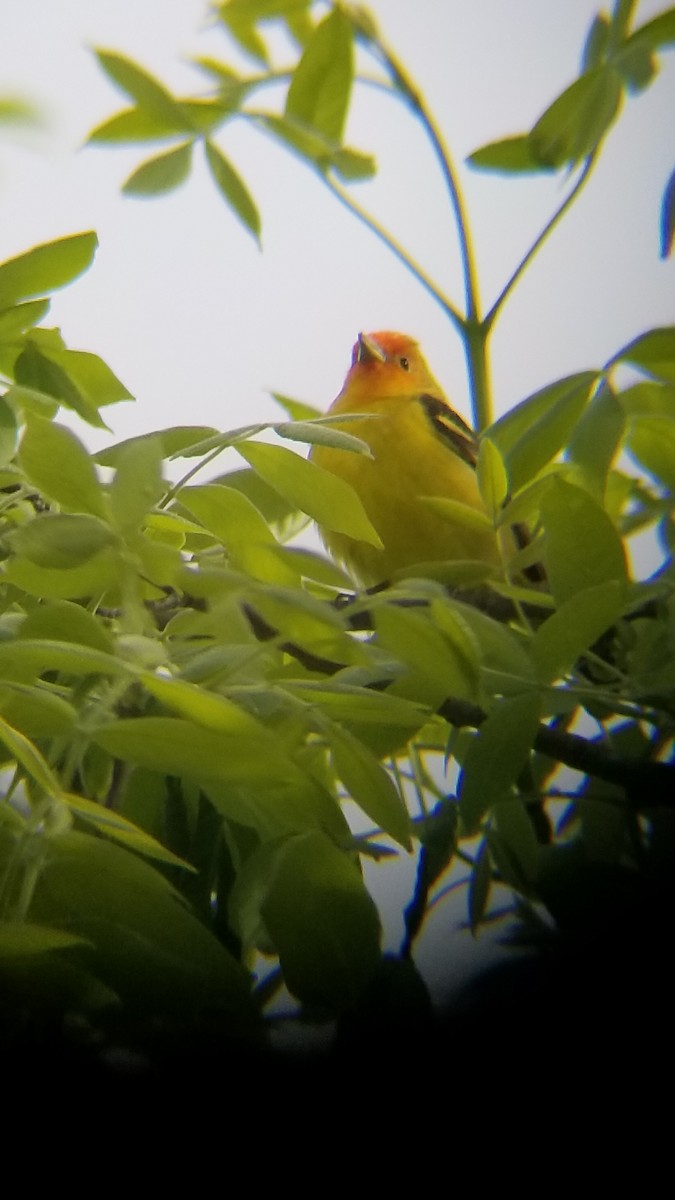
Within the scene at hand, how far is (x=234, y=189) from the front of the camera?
0.58 meters

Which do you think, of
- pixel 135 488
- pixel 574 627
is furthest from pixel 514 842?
pixel 135 488

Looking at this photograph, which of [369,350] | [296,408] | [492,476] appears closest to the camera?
[492,476]

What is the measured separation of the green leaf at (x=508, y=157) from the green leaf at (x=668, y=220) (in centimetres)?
13

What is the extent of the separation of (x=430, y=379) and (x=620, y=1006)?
0.81 m

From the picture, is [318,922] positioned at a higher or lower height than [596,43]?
lower

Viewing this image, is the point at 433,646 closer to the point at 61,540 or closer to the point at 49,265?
the point at 61,540

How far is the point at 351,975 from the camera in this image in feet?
1.16

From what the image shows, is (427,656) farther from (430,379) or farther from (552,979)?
(430,379)

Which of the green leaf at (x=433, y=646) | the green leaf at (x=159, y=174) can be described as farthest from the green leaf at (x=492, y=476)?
the green leaf at (x=159, y=174)

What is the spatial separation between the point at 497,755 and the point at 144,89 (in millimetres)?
416

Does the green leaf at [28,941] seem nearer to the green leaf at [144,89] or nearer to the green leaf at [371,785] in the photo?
the green leaf at [371,785]

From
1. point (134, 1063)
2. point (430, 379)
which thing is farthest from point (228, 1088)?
point (430, 379)

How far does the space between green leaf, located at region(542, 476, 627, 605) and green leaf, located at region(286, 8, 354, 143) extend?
0.31 metres

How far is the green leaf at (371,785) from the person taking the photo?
1.12ft
